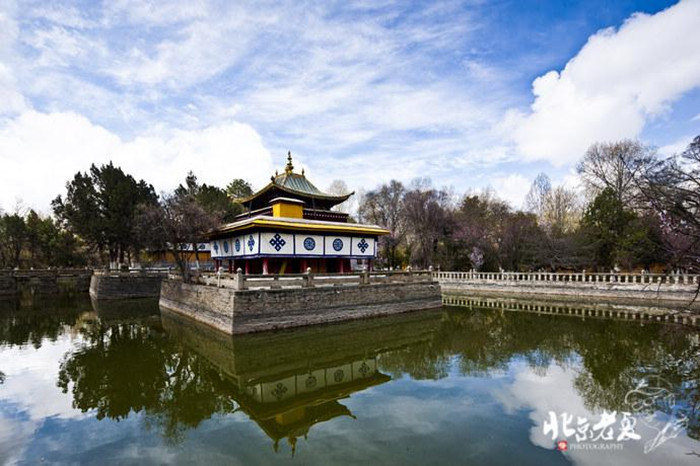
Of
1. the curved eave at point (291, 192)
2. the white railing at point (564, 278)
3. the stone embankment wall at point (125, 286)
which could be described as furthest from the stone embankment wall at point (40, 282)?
the white railing at point (564, 278)

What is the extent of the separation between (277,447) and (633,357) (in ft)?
A: 36.1

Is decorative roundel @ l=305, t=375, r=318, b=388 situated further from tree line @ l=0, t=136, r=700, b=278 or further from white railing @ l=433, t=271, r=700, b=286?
white railing @ l=433, t=271, r=700, b=286

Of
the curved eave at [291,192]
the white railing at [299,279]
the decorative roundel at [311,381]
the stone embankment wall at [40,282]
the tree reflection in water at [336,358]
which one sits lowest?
the decorative roundel at [311,381]

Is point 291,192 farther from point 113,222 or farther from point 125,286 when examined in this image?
point 113,222

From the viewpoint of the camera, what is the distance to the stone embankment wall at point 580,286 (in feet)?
69.8

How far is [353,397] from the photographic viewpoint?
845 cm

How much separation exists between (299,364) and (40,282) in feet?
125

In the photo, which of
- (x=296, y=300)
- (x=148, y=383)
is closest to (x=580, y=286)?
(x=296, y=300)

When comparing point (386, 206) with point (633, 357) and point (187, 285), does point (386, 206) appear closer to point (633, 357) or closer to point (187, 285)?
point (187, 285)

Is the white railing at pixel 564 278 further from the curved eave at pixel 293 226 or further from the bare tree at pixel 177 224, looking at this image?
the bare tree at pixel 177 224

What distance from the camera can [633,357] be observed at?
10.9m

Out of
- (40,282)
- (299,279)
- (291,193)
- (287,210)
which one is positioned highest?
(291,193)

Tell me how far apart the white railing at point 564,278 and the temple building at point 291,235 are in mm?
10930

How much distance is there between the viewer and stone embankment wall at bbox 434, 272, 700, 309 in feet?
69.8
